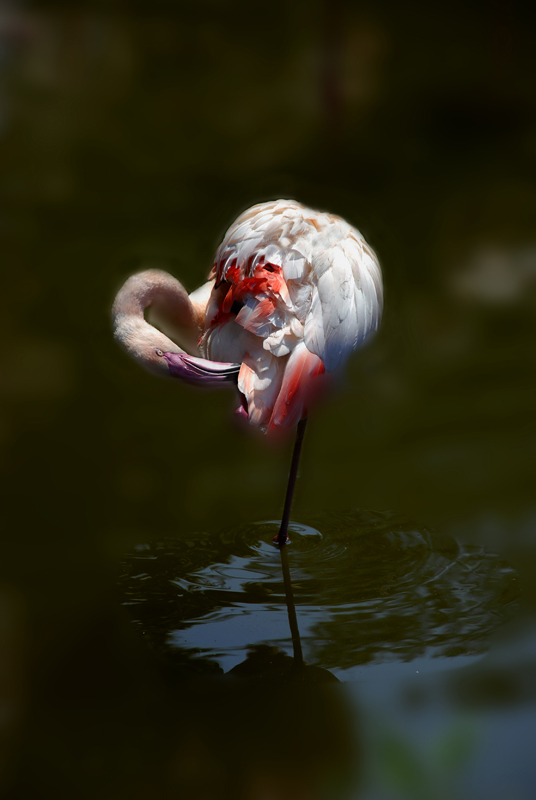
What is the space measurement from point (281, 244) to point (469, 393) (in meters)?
1.36

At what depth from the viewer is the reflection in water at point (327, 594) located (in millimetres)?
1858

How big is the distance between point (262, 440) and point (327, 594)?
1.37 feet

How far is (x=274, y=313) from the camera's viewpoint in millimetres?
1937

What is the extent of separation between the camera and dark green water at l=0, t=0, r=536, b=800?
1.63 metres

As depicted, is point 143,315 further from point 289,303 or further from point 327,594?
point 327,594

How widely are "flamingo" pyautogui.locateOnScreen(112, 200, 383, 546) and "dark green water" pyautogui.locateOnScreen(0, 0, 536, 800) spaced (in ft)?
0.87

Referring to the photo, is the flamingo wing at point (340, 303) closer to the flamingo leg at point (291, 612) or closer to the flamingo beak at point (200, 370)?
the flamingo beak at point (200, 370)

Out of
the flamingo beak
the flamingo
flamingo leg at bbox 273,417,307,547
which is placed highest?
the flamingo

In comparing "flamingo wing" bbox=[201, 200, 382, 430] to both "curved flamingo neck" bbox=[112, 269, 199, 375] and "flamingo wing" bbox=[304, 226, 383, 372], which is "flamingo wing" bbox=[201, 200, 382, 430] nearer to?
"flamingo wing" bbox=[304, 226, 383, 372]

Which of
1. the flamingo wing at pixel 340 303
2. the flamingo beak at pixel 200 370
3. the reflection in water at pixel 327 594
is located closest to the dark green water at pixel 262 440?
the reflection in water at pixel 327 594

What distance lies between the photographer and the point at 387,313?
377cm

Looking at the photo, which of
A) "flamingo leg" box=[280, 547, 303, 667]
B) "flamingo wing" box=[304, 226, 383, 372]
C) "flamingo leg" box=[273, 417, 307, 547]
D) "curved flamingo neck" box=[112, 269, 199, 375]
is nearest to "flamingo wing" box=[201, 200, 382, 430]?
"flamingo wing" box=[304, 226, 383, 372]

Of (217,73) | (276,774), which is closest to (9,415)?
(276,774)

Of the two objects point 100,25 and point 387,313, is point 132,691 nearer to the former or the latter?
point 387,313
